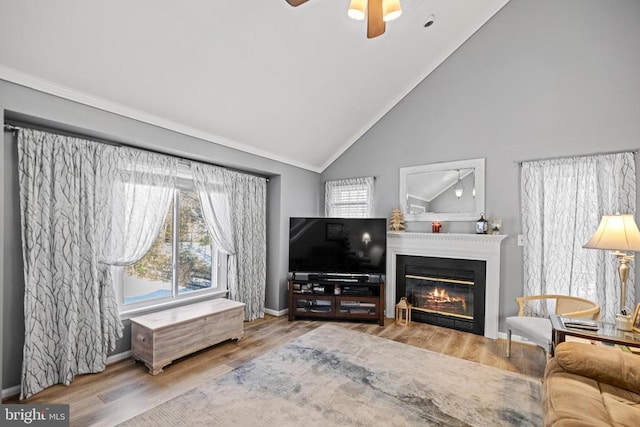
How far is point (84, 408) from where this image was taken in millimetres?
2160

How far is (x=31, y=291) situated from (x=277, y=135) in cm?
295

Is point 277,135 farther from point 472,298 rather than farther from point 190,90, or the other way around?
point 472,298

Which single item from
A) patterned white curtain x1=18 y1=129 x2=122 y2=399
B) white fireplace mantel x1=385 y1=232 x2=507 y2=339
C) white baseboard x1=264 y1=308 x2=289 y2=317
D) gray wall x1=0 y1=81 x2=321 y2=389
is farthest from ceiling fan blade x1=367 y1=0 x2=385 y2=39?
white baseboard x1=264 y1=308 x2=289 y2=317

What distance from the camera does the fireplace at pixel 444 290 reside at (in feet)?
12.3

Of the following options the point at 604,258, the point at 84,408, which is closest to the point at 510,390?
the point at 604,258

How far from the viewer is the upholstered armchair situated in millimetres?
2639

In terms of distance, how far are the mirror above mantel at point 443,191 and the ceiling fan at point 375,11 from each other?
259cm

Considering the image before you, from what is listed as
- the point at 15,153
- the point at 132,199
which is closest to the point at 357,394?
the point at 132,199

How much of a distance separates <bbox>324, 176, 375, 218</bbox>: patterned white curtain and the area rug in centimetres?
234

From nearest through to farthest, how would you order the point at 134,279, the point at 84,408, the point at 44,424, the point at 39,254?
the point at 44,424, the point at 84,408, the point at 39,254, the point at 134,279

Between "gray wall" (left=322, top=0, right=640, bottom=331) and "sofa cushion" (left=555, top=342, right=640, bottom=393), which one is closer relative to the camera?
"sofa cushion" (left=555, top=342, right=640, bottom=393)

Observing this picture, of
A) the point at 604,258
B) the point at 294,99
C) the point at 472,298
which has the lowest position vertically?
the point at 472,298

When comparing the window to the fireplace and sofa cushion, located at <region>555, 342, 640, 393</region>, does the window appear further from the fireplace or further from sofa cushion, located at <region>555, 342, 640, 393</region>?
sofa cushion, located at <region>555, 342, 640, 393</region>

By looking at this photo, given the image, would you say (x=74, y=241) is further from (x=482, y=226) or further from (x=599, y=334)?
(x=482, y=226)
